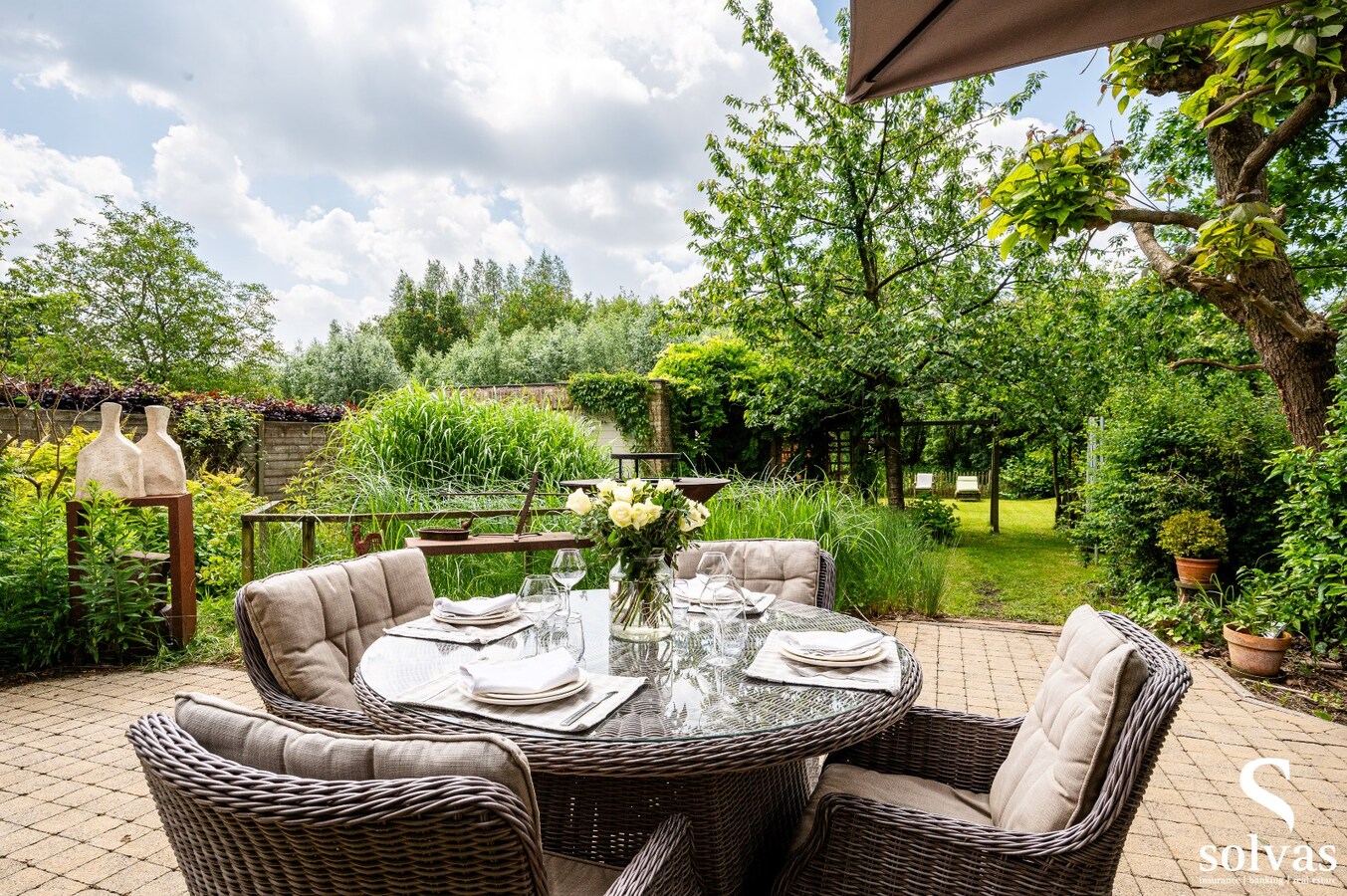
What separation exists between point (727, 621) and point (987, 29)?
1.47 m

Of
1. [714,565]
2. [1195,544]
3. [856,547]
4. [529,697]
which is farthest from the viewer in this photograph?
[856,547]

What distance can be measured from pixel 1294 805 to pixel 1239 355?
478 cm

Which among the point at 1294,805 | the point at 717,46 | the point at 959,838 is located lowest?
the point at 1294,805

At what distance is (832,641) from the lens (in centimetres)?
168

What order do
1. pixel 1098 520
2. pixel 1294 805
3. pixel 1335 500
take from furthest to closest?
pixel 1098 520, pixel 1335 500, pixel 1294 805

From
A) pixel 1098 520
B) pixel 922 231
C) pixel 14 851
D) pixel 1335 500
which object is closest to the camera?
pixel 14 851

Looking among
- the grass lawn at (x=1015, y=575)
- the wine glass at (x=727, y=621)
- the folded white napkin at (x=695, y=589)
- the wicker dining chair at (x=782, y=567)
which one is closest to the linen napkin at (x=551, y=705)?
the wine glass at (x=727, y=621)

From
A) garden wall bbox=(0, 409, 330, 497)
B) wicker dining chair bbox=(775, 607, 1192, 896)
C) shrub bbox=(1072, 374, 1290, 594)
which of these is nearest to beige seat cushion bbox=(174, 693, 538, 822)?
wicker dining chair bbox=(775, 607, 1192, 896)

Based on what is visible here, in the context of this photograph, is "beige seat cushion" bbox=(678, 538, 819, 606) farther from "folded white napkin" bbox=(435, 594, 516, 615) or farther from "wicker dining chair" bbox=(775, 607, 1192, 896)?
"wicker dining chair" bbox=(775, 607, 1192, 896)

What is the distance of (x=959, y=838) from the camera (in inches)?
47.5

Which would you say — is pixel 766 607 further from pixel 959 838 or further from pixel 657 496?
pixel 959 838

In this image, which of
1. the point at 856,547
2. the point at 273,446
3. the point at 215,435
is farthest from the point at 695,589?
the point at 273,446

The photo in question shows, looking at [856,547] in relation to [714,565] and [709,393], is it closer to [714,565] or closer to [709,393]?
[714,565]

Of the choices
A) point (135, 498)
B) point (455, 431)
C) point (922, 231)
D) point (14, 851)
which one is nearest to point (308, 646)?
point (14, 851)
